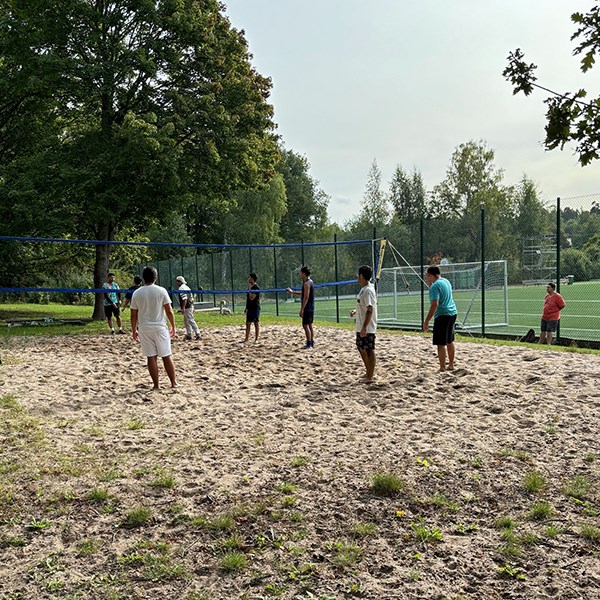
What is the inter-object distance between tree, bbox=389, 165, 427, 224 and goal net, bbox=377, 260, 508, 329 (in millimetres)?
34312

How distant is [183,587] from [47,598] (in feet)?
2.37

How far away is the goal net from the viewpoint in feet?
59.4

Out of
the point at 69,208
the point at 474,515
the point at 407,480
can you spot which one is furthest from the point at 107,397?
the point at 69,208

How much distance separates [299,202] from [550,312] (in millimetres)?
50655

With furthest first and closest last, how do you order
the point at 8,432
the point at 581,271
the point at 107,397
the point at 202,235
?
the point at 202,235 → the point at 581,271 → the point at 107,397 → the point at 8,432

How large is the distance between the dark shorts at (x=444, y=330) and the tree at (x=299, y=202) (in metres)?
53.1

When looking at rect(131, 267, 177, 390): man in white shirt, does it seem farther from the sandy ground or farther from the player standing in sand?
the player standing in sand

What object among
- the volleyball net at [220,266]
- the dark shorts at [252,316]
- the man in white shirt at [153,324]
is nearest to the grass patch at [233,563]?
the man in white shirt at [153,324]

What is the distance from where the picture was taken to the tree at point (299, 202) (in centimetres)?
6238

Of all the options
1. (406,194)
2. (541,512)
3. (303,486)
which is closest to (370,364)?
(303,486)

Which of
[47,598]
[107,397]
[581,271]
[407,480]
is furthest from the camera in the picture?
[581,271]

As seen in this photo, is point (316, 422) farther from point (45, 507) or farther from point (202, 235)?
point (202, 235)

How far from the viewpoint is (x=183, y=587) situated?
3.39 m

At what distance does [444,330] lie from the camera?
8578 millimetres
